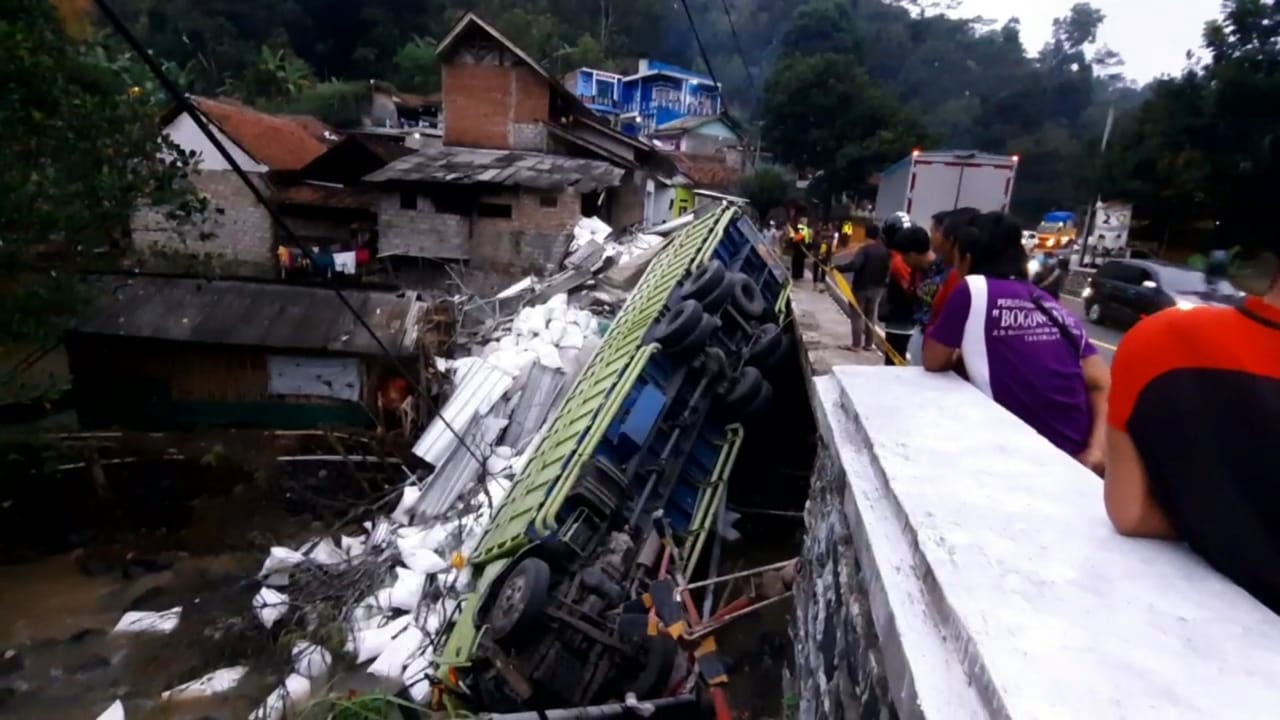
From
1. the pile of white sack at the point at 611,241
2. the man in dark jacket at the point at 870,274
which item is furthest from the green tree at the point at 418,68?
the man in dark jacket at the point at 870,274

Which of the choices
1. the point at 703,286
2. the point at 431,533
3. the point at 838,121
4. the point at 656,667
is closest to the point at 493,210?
the point at 431,533

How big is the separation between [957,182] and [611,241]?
7.15 metres

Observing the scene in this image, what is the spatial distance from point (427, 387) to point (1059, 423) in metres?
9.56

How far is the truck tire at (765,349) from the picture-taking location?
7.47m

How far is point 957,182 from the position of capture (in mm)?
13812

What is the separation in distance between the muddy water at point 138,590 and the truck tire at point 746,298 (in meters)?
5.91

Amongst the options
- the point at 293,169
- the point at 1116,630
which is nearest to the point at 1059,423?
the point at 1116,630

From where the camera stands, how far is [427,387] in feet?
35.8

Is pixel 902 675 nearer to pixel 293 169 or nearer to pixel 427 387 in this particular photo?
pixel 427 387

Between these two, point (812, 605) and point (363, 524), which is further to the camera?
point (363, 524)

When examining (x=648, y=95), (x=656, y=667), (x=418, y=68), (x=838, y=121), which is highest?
(x=648, y=95)

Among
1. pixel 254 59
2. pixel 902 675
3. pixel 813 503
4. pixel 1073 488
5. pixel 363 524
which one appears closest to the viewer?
pixel 902 675

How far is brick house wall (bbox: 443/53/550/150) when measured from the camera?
70.3 ft

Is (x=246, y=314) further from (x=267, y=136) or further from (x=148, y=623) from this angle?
(x=267, y=136)
